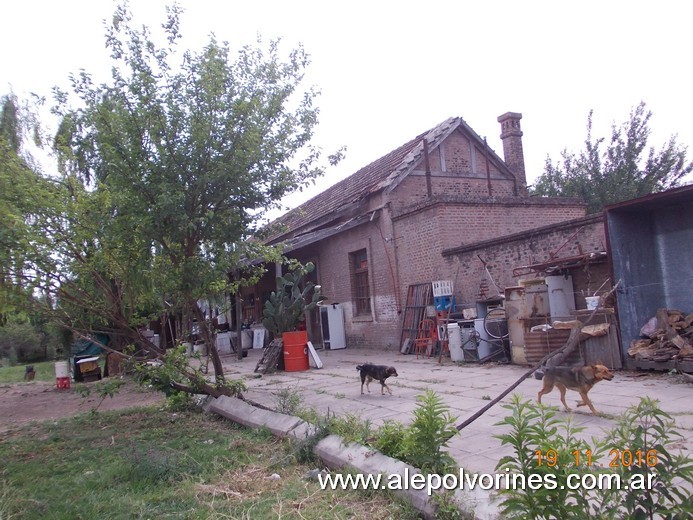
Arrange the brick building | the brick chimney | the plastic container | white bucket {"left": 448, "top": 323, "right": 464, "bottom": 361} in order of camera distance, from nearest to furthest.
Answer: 1. white bucket {"left": 448, "top": 323, "right": 464, "bottom": 361}
2. the brick building
3. the plastic container
4. the brick chimney

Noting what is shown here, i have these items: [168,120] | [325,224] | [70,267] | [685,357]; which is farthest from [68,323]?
[325,224]

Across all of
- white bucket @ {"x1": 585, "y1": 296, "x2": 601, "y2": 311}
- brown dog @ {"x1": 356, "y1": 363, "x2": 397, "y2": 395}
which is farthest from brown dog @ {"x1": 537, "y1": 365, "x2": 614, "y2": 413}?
white bucket @ {"x1": 585, "y1": 296, "x2": 601, "y2": 311}

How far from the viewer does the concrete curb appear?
12.1 feet

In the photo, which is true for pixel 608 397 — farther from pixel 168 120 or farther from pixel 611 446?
pixel 168 120

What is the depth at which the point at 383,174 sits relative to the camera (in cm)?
1636

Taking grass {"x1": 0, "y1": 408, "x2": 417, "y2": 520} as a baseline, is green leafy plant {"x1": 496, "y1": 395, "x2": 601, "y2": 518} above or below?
above

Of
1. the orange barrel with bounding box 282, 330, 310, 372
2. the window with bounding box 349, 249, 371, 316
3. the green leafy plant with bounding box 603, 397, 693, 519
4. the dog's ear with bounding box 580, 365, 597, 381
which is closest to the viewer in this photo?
the green leafy plant with bounding box 603, 397, 693, 519

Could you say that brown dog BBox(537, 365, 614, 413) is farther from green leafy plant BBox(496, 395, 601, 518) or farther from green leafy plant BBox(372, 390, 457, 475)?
green leafy plant BBox(496, 395, 601, 518)

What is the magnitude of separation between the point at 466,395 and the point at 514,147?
1305cm

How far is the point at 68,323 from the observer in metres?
7.60

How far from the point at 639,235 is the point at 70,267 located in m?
8.66

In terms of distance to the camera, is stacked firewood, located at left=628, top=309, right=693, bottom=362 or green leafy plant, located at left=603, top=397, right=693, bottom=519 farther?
stacked firewood, located at left=628, top=309, right=693, bottom=362

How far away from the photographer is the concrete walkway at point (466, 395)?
16.9 feet

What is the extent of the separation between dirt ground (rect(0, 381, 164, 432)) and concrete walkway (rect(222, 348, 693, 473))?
2179 mm
